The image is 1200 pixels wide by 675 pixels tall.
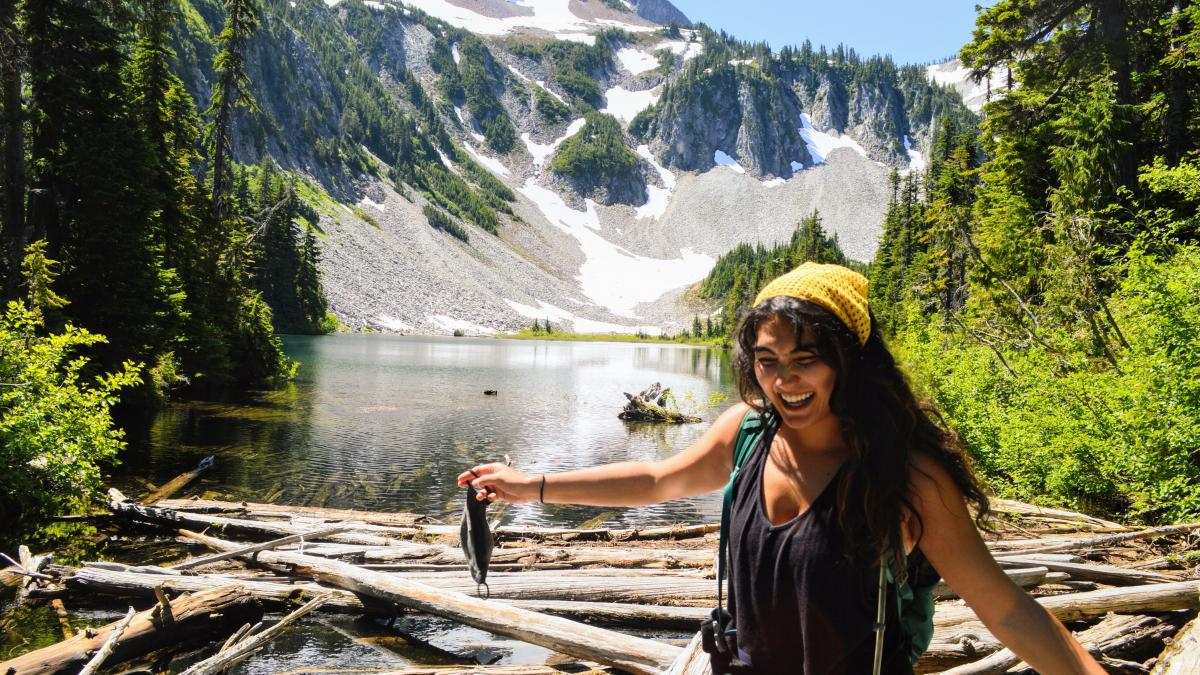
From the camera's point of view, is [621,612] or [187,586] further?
[187,586]

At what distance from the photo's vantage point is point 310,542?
8.47 metres

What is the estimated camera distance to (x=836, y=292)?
1.82 meters

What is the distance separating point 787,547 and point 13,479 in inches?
437

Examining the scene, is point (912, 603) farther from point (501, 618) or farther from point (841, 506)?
point (501, 618)

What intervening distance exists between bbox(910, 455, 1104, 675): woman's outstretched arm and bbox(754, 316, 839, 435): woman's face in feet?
0.91

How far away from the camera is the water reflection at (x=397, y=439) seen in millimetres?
14016

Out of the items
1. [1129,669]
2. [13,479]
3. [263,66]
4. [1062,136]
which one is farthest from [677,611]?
[263,66]

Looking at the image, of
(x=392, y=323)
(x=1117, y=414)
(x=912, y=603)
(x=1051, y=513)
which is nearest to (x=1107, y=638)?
(x=912, y=603)


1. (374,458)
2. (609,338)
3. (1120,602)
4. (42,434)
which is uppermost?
(609,338)

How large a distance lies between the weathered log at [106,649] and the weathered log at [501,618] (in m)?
1.90

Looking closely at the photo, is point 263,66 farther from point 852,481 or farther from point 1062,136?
point 852,481

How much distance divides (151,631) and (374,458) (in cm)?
1202

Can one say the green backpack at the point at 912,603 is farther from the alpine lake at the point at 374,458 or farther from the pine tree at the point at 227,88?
the pine tree at the point at 227,88

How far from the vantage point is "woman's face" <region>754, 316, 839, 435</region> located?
1873 mm
